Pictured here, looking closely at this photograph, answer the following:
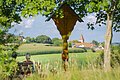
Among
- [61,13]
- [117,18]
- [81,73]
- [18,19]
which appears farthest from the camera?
[117,18]

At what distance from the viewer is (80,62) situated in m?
9.78

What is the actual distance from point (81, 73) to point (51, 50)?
3213cm

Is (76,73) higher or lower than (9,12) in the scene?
lower

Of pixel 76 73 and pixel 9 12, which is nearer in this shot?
pixel 76 73

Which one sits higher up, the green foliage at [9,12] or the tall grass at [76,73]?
the green foliage at [9,12]

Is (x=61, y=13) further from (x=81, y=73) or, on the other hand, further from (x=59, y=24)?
(x=81, y=73)

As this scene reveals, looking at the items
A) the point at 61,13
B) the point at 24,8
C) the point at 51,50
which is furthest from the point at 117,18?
the point at 51,50

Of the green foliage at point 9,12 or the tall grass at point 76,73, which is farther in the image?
the green foliage at point 9,12

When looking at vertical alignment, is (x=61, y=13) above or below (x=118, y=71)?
above

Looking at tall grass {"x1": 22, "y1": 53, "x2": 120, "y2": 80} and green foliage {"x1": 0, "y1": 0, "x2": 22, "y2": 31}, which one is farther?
green foliage {"x1": 0, "y1": 0, "x2": 22, "y2": 31}

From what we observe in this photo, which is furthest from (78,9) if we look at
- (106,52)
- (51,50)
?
(51,50)

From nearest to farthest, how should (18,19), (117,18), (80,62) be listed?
1. (80,62)
2. (18,19)
3. (117,18)

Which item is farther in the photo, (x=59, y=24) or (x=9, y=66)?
(x=59, y=24)

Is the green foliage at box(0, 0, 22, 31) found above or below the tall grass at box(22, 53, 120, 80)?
above
